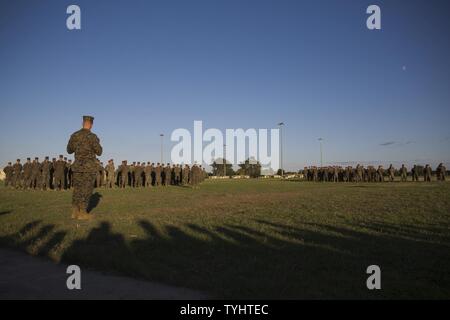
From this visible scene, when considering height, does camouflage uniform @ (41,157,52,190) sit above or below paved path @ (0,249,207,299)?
above

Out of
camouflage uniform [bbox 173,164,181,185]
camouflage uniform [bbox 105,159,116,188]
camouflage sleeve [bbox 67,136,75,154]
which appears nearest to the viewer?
camouflage sleeve [bbox 67,136,75,154]

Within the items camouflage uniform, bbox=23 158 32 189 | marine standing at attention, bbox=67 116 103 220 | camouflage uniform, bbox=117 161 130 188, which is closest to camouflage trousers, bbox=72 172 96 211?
marine standing at attention, bbox=67 116 103 220

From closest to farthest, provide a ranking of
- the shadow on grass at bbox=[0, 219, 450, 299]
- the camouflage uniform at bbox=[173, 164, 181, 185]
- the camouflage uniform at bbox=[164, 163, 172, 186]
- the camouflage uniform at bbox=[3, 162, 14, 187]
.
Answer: the shadow on grass at bbox=[0, 219, 450, 299] → the camouflage uniform at bbox=[3, 162, 14, 187] → the camouflage uniform at bbox=[164, 163, 172, 186] → the camouflage uniform at bbox=[173, 164, 181, 185]

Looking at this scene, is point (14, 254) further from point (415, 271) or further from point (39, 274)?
point (415, 271)

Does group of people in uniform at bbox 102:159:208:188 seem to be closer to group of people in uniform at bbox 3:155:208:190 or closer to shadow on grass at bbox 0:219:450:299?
group of people in uniform at bbox 3:155:208:190

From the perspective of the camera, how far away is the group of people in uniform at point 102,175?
84.4ft

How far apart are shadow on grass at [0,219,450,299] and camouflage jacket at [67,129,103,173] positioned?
169cm

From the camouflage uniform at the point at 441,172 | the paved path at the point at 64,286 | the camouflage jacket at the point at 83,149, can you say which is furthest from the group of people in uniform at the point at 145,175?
the camouflage uniform at the point at 441,172

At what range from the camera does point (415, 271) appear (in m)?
4.86

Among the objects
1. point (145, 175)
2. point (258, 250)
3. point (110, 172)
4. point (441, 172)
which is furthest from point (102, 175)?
point (441, 172)

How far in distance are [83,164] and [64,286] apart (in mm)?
5615

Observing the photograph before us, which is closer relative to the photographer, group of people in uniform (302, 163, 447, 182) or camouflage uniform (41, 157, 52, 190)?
camouflage uniform (41, 157, 52, 190)

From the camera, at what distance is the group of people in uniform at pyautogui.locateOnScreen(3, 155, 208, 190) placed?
2573 centimetres

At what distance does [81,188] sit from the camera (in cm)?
934
